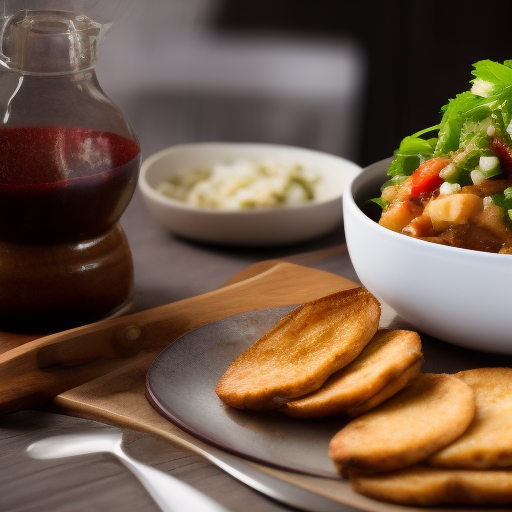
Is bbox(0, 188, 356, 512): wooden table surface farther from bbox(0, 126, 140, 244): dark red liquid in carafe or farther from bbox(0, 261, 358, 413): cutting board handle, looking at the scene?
bbox(0, 126, 140, 244): dark red liquid in carafe

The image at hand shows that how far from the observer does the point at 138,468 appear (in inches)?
65.2

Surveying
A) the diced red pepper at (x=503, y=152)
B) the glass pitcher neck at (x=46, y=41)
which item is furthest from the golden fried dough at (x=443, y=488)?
the glass pitcher neck at (x=46, y=41)

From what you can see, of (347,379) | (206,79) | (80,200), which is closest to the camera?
(347,379)

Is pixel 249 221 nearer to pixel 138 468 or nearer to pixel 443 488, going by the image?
pixel 138 468

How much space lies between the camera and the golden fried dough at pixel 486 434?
1.47 meters

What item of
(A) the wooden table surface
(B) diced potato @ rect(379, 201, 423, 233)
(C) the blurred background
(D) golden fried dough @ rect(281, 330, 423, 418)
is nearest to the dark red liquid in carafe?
(A) the wooden table surface

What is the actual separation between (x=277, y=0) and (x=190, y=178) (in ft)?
10.6

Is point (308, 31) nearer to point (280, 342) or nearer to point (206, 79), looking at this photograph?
point (206, 79)

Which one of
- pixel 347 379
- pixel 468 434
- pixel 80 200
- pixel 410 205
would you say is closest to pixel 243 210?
pixel 80 200

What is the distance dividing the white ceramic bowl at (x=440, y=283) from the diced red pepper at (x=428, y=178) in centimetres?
17

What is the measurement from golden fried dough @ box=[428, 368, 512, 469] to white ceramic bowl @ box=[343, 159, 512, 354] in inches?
6.5

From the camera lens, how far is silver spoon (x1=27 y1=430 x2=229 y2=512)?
5.08ft

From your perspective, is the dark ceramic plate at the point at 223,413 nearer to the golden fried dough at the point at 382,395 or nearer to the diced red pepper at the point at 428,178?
the golden fried dough at the point at 382,395

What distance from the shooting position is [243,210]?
3.11m
